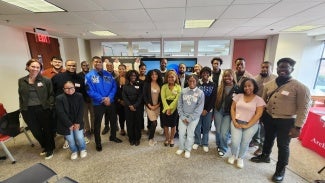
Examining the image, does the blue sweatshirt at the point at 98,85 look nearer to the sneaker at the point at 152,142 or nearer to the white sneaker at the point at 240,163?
the sneaker at the point at 152,142

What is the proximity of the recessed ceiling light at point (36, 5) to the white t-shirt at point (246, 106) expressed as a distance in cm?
354

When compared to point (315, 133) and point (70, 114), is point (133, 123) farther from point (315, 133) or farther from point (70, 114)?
point (315, 133)

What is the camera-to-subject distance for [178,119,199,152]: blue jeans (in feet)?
8.35

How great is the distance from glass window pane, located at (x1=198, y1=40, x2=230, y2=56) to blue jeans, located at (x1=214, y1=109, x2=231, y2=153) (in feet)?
16.2

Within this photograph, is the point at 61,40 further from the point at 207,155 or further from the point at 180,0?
the point at 207,155

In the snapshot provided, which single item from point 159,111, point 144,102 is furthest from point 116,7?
point 159,111

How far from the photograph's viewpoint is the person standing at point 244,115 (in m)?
2.21

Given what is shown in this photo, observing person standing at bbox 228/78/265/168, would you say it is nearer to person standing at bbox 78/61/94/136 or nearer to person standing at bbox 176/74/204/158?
person standing at bbox 176/74/204/158

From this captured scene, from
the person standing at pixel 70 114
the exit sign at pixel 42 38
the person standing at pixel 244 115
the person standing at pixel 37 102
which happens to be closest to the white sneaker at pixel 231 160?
the person standing at pixel 244 115

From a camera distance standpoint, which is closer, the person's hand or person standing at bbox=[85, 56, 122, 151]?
the person's hand

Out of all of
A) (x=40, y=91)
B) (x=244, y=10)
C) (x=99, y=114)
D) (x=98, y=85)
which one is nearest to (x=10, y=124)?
(x=40, y=91)

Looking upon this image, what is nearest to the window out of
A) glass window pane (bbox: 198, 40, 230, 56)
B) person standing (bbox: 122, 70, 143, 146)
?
glass window pane (bbox: 198, 40, 230, 56)

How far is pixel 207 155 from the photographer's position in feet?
8.82

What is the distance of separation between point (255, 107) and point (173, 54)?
5336mm
